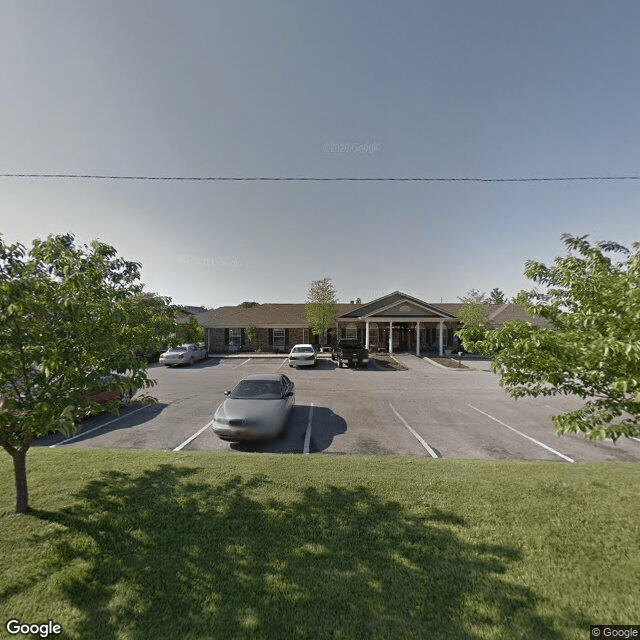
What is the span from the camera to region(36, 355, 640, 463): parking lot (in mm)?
7139

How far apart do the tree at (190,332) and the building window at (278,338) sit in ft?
90.3

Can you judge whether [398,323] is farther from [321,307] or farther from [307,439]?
[307,439]

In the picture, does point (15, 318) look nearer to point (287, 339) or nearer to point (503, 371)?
point (503, 371)

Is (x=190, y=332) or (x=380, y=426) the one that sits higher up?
(x=190, y=332)

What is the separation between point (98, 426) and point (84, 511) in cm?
568

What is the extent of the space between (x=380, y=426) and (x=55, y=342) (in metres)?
7.68

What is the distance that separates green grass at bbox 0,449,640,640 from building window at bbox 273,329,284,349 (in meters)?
27.8

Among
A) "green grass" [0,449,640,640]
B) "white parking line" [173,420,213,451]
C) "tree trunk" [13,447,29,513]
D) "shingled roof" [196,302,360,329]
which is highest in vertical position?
"shingled roof" [196,302,360,329]

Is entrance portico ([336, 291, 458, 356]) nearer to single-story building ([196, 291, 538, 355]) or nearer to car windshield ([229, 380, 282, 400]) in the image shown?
single-story building ([196, 291, 538, 355])

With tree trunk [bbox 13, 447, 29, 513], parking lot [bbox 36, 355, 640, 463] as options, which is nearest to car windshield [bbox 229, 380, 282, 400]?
parking lot [bbox 36, 355, 640, 463]

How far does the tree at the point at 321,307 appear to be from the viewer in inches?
1220

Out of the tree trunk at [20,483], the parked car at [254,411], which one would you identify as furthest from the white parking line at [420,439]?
the tree trunk at [20,483]

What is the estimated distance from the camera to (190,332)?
18.7 ft

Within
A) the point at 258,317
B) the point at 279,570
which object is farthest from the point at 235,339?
the point at 279,570
